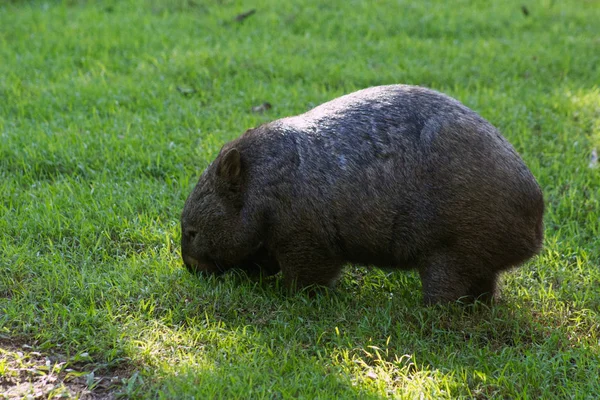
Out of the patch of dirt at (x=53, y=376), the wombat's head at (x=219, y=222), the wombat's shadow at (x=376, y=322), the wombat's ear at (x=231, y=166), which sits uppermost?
the wombat's ear at (x=231, y=166)

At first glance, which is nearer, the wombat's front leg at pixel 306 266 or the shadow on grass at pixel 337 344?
the shadow on grass at pixel 337 344

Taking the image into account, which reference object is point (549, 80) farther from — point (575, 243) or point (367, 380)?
point (367, 380)

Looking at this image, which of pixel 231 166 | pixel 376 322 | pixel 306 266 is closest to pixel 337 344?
pixel 376 322

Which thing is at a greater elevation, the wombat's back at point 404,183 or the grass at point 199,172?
the wombat's back at point 404,183

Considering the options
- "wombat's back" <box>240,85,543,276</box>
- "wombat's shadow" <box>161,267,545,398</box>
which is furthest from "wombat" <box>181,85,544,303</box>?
"wombat's shadow" <box>161,267,545,398</box>

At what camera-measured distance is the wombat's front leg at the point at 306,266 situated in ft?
15.1

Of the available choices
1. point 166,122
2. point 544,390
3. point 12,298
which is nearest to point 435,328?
point 544,390

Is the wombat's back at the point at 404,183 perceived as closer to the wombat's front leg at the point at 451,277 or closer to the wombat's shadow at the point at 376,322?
the wombat's front leg at the point at 451,277

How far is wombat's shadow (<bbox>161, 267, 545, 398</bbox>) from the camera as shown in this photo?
4195mm

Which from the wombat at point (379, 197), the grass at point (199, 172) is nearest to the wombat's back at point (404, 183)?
the wombat at point (379, 197)

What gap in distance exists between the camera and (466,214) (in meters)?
4.28

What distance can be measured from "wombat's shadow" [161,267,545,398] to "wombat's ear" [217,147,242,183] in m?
0.64

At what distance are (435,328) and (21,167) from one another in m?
3.52

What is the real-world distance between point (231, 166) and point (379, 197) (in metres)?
0.90
